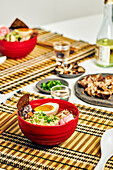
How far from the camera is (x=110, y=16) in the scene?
178 cm

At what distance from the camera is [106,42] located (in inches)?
70.2

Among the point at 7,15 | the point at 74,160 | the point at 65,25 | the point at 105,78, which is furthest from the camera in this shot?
the point at 7,15

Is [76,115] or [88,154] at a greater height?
[76,115]

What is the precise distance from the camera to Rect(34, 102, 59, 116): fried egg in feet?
3.72

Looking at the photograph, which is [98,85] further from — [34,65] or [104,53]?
[34,65]

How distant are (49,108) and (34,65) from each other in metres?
0.75

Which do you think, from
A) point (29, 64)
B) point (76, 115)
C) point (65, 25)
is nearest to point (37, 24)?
point (65, 25)

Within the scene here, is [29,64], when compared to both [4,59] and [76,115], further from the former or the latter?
[76,115]

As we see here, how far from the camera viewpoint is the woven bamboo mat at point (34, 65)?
1.62m

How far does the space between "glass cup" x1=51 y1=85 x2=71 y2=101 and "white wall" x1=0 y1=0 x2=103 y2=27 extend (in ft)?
9.75

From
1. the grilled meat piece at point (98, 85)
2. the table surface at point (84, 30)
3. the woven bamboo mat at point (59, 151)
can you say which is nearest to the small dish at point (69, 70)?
the table surface at point (84, 30)

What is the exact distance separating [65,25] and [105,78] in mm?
1243

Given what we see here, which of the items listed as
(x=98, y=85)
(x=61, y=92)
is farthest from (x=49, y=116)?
(x=98, y=85)

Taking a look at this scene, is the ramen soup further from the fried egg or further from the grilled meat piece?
the grilled meat piece
